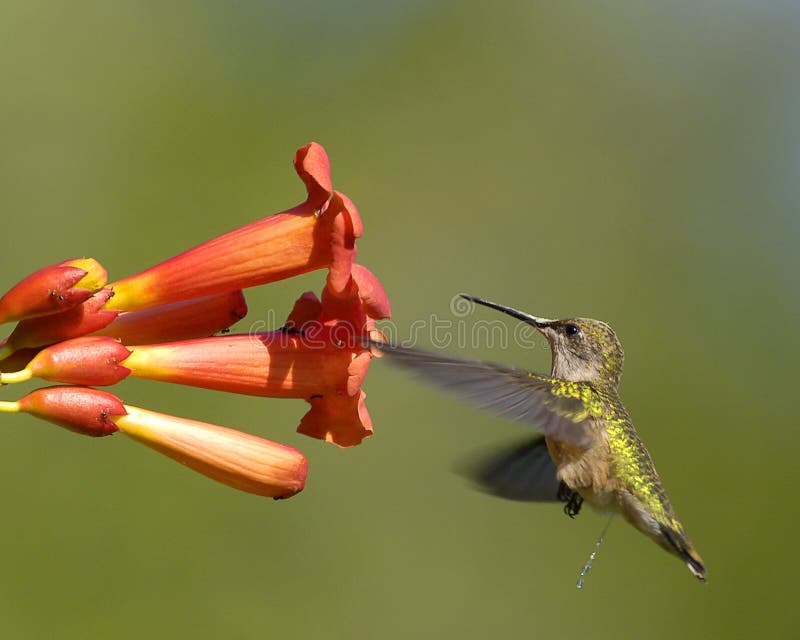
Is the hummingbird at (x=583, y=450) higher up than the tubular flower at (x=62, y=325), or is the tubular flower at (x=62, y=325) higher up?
the tubular flower at (x=62, y=325)

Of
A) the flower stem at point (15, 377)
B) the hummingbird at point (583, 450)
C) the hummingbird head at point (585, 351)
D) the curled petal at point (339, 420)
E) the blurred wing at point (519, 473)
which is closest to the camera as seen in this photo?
the flower stem at point (15, 377)

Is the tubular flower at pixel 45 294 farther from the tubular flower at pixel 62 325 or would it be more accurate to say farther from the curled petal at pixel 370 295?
the curled petal at pixel 370 295

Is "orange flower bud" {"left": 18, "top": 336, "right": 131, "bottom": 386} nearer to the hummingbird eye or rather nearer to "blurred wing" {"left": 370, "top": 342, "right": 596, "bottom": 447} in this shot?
"blurred wing" {"left": 370, "top": 342, "right": 596, "bottom": 447}

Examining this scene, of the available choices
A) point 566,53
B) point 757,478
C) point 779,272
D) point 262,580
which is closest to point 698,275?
point 779,272

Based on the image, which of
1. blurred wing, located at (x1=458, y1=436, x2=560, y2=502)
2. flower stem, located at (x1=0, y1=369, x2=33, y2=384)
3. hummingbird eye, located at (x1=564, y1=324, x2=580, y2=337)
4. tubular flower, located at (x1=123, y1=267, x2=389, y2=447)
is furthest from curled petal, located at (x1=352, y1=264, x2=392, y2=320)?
hummingbird eye, located at (x1=564, y1=324, x2=580, y2=337)

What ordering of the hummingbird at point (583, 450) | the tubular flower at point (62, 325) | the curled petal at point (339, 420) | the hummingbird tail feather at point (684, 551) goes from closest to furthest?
1. the tubular flower at point (62, 325)
2. the curled petal at point (339, 420)
3. the hummingbird at point (583, 450)
4. the hummingbird tail feather at point (684, 551)

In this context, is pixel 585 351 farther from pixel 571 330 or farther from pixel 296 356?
pixel 296 356

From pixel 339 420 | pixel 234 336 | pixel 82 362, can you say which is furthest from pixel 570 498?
pixel 82 362

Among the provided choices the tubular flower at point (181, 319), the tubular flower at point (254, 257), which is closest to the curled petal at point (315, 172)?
the tubular flower at point (254, 257)
